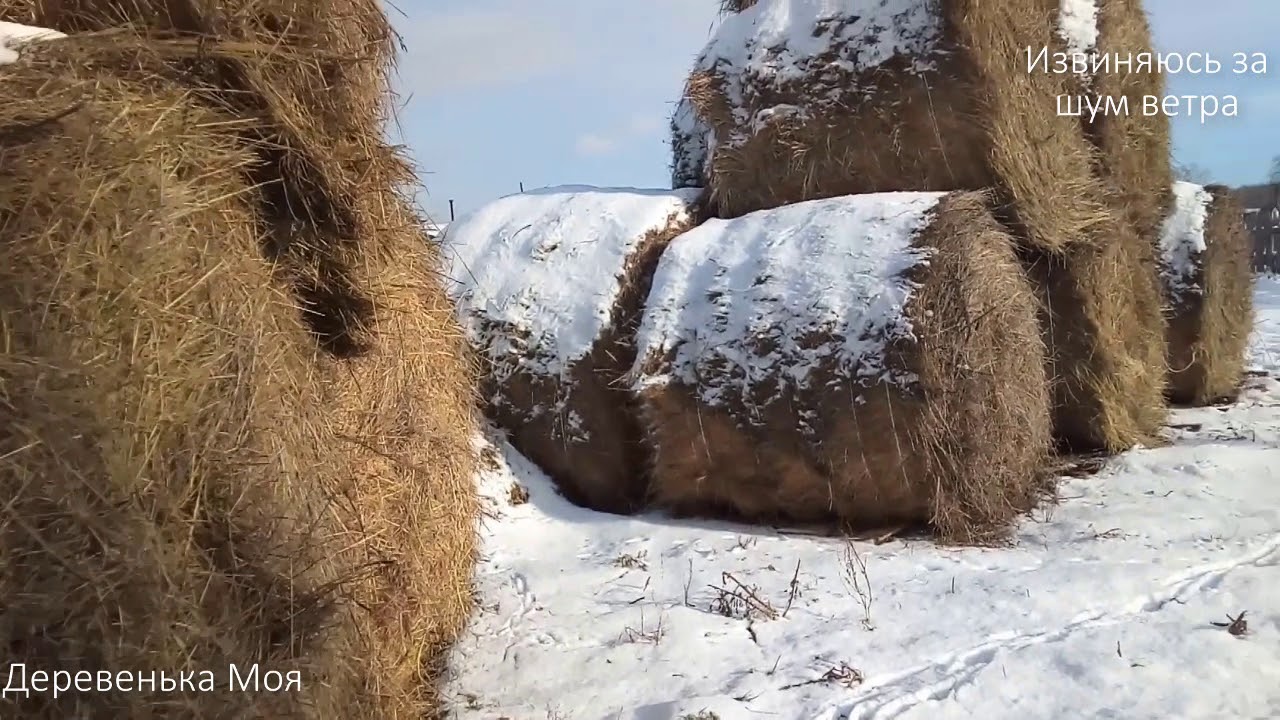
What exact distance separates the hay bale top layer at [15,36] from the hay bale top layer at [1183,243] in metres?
6.36

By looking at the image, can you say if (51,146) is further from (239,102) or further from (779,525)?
(779,525)

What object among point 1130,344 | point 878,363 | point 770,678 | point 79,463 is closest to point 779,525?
point 878,363

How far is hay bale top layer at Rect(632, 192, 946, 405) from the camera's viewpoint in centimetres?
387

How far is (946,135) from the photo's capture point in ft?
14.3

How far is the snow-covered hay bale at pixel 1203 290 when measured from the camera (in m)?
6.21

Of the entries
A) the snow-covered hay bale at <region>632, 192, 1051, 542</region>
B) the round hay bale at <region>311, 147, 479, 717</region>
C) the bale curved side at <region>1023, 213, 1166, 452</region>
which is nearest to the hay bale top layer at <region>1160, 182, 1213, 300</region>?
the bale curved side at <region>1023, 213, 1166, 452</region>

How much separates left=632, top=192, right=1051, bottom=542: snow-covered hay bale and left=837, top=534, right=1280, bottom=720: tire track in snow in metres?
0.80

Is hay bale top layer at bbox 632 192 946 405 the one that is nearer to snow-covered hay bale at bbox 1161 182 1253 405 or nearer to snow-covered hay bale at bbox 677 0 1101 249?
snow-covered hay bale at bbox 677 0 1101 249

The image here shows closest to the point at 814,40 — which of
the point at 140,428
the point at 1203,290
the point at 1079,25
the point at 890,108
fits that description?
the point at 890,108

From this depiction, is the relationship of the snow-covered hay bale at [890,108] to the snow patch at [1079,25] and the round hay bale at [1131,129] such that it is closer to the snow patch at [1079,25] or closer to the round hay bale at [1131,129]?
the snow patch at [1079,25]

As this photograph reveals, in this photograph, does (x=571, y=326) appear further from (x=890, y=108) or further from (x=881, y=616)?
(x=881, y=616)

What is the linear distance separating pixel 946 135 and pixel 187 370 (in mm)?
3542

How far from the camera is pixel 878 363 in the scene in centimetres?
379

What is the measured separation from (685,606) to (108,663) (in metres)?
1.99
